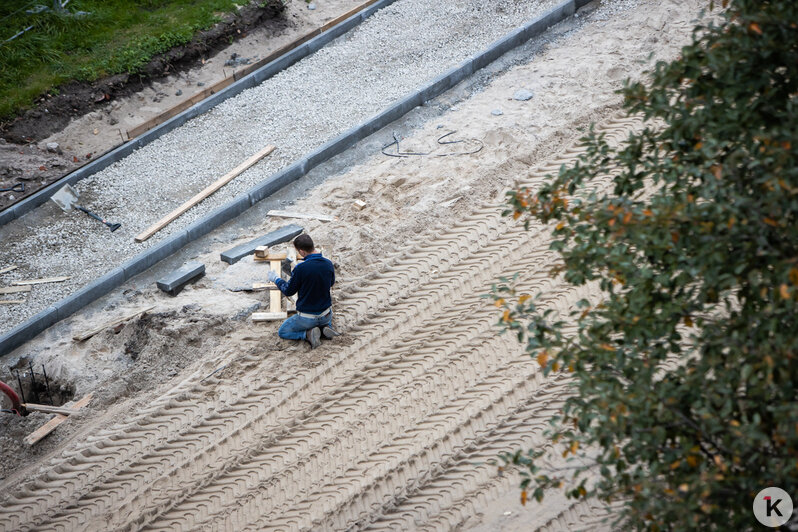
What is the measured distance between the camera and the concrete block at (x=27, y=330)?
30.8 ft

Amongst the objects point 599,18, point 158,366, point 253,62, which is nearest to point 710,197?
point 158,366

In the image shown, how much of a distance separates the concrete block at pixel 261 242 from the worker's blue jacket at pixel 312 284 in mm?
1784

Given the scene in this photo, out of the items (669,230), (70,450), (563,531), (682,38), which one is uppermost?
(669,230)

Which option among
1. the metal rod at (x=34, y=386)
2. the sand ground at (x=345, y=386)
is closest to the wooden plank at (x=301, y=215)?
the sand ground at (x=345, y=386)

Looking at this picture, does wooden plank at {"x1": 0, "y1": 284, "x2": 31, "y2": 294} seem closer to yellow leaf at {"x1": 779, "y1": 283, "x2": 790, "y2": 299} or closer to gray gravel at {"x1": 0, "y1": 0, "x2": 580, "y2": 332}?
gray gravel at {"x1": 0, "y1": 0, "x2": 580, "y2": 332}

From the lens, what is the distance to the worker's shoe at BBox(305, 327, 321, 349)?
8.76m

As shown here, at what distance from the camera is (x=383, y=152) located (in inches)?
468

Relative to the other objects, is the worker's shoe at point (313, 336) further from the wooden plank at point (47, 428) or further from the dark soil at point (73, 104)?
the dark soil at point (73, 104)

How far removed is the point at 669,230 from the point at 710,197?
28 cm

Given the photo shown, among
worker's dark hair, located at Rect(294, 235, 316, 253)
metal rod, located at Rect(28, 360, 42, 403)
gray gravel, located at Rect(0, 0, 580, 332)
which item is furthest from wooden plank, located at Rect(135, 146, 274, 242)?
worker's dark hair, located at Rect(294, 235, 316, 253)

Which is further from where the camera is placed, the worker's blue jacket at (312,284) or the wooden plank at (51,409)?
the worker's blue jacket at (312,284)

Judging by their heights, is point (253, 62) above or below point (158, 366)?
above

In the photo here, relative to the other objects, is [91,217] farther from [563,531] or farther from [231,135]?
[563,531]

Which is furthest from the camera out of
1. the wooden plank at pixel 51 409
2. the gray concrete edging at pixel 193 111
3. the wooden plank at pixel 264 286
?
the gray concrete edging at pixel 193 111
